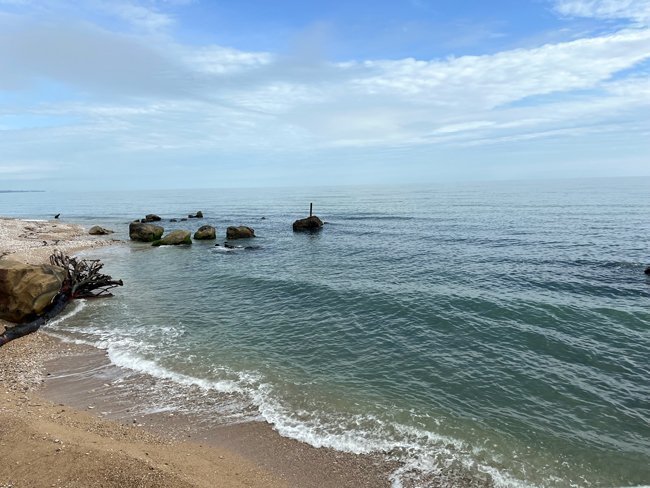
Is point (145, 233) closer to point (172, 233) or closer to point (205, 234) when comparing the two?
point (172, 233)

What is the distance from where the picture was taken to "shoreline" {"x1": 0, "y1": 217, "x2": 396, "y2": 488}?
301 inches

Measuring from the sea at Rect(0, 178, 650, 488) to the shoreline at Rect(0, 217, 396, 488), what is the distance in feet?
1.97

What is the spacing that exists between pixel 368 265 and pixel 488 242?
15.1 meters

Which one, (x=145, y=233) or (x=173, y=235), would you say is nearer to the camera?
(x=173, y=235)

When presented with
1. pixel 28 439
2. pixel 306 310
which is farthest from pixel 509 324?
pixel 28 439

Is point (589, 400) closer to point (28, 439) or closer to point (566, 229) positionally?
point (28, 439)

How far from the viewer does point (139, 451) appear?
882cm

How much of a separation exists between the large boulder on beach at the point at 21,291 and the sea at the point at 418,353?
131cm

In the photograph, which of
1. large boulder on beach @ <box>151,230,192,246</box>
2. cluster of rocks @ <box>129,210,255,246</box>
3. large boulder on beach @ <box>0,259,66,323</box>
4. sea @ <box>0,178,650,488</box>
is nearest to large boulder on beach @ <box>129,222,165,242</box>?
cluster of rocks @ <box>129,210,255,246</box>

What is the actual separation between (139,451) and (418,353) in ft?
32.5

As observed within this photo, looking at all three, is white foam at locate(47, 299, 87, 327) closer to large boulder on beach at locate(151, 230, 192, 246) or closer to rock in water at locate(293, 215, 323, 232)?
large boulder on beach at locate(151, 230, 192, 246)

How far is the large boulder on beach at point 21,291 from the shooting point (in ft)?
57.2

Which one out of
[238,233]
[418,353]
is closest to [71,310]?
[418,353]

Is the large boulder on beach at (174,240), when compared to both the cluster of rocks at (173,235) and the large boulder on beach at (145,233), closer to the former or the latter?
the cluster of rocks at (173,235)
